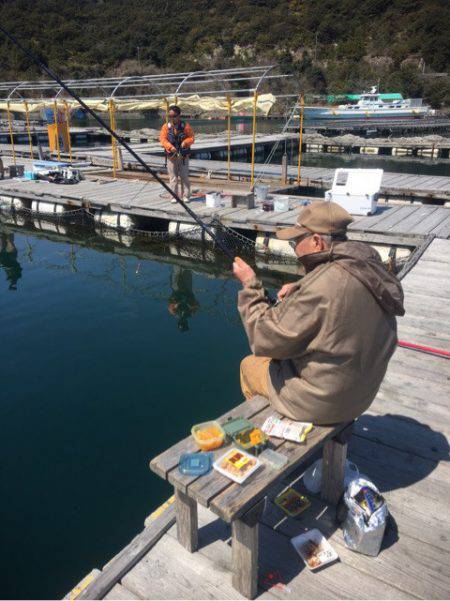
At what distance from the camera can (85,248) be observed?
12898 millimetres

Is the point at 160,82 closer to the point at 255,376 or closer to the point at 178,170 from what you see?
the point at 178,170

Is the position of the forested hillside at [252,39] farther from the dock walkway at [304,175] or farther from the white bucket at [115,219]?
the white bucket at [115,219]

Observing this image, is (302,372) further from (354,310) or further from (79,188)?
(79,188)

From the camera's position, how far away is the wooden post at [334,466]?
2.76 metres

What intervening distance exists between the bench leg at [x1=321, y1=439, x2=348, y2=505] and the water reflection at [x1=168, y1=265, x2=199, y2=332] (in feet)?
19.0

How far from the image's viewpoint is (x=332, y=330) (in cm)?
230

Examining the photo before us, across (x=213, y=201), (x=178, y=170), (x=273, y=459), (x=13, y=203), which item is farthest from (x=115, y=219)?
(x=273, y=459)

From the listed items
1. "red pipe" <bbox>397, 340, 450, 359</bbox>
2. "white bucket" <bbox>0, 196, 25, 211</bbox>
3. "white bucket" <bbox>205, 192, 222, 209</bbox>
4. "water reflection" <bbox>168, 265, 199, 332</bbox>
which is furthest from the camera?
"white bucket" <bbox>0, 196, 25, 211</bbox>

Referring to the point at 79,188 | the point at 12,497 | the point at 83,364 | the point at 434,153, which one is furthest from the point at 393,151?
the point at 12,497

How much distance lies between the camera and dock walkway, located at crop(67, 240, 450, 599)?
244cm

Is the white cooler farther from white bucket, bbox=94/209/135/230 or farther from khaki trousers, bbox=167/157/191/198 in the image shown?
white bucket, bbox=94/209/135/230

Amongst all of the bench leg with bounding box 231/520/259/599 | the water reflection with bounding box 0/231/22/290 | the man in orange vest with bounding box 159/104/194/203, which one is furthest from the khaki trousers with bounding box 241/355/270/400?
the man in orange vest with bounding box 159/104/194/203

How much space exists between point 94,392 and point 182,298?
3772mm

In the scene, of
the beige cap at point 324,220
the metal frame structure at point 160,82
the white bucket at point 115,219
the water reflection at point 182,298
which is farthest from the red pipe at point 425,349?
the white bucket at point 115,219
